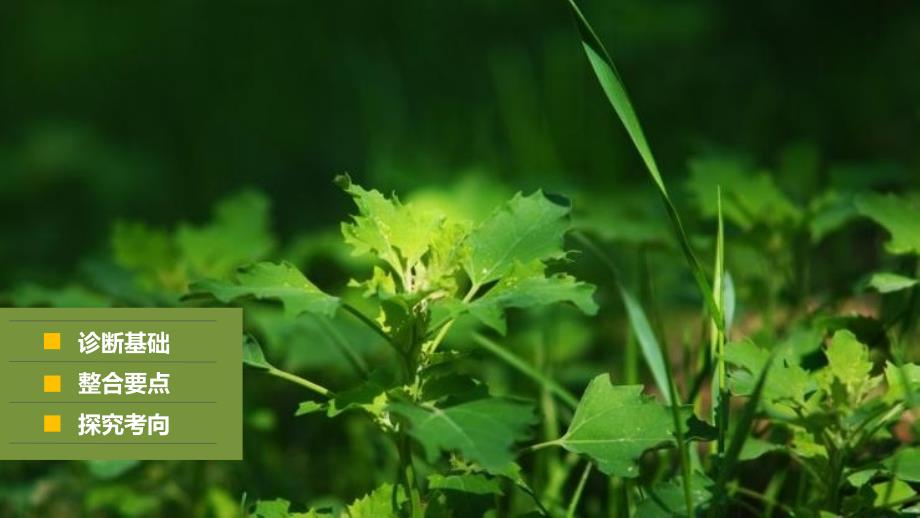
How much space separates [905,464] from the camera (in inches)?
53.6

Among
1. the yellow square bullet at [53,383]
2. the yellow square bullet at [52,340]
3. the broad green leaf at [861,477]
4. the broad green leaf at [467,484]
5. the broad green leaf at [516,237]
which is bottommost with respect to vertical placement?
the broad green leaf at [861,477]

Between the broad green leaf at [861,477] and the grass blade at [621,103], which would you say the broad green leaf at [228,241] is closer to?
the grass blade at [621,103]

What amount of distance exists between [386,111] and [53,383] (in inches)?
84.9

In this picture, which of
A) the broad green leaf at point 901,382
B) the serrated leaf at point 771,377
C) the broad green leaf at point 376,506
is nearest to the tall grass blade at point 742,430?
the serrated leaf at point 771,377

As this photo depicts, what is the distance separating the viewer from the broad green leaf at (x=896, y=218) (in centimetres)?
161

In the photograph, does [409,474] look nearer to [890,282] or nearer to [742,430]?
[742,430]

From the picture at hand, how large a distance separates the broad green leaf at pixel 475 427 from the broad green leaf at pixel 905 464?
40 cm

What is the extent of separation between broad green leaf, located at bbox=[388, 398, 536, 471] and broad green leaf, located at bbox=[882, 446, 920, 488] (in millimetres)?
402

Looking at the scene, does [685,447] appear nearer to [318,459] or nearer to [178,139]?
[318,459]

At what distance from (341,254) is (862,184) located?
39.2 inches

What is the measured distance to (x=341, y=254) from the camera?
8.41 feet

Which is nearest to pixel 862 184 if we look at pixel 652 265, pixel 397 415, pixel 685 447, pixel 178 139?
pixel 652 265

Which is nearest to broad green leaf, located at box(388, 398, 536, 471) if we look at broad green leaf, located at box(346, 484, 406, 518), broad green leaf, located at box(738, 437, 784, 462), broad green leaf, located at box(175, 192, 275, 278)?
broad green leaf, located at box(346, 484, 406, 518)

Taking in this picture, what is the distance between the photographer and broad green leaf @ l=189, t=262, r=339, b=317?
1303 millimetres
